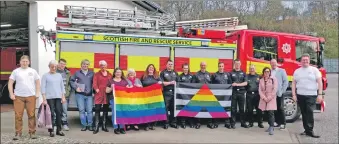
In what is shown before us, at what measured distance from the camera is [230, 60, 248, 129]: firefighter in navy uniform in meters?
9.20

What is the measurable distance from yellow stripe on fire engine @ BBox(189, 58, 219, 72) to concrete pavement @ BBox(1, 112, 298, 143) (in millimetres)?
1535

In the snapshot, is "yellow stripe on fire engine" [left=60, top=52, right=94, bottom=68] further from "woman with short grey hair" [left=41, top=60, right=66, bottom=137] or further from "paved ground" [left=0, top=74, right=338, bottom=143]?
"paved ground" [left=0, top=74, right=338, bottom=143]

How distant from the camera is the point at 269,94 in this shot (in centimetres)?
870

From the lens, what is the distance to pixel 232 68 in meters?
9.94

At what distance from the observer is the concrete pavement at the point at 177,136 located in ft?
25.2

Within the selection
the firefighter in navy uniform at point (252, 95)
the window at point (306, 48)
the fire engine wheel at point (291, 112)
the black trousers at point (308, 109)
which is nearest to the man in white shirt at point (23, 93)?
the firefighter in navy uniform at point (252, 95)

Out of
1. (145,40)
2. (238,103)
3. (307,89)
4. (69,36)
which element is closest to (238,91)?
(238,103)

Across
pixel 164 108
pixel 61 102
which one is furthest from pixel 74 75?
pixel 164 108

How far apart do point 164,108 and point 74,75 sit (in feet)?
7.08

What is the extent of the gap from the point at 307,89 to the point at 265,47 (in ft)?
7.51

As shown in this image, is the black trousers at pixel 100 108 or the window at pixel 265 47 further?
the window at pixel 265 47

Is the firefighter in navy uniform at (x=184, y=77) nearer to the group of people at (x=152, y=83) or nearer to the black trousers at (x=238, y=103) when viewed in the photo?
the group of people at (x=152, y=83)

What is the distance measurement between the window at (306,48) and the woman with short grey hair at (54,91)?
6204 millimetres

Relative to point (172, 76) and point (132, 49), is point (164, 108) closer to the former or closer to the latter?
point (172, 76)
